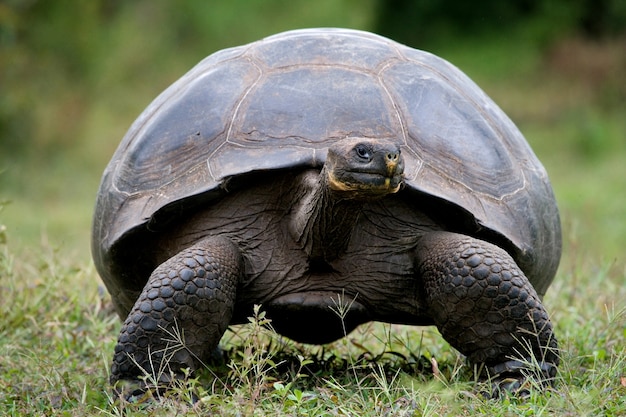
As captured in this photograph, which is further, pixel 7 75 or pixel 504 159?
pixel 7 75

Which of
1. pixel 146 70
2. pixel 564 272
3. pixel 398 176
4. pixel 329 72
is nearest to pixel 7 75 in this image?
pixel 146 70

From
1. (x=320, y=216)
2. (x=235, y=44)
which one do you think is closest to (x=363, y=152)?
(x=320, y=216)

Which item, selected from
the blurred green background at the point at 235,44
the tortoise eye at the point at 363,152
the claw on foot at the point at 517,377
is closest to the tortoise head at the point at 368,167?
the tortoise eye at the point at 363,152

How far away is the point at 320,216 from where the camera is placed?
3404mm

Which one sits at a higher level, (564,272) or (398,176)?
(398,176)

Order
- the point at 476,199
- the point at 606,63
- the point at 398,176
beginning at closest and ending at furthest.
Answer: the point at 398,176, the point at 476,199, the point at 606,63

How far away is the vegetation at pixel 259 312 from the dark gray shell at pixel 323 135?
52 cm

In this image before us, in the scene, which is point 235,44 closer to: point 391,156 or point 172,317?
point 172,317

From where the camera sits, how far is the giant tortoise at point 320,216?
132 inches

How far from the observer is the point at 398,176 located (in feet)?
10.1

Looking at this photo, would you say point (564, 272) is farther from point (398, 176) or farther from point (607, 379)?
point (398, 176)

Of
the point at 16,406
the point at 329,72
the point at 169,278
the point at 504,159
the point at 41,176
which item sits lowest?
the point at 41,176

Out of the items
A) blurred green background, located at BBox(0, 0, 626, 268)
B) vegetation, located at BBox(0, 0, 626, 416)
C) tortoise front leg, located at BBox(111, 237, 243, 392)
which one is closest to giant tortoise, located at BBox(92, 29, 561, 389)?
tortoise front leg, located at BBox(111, 237, 243, 392)

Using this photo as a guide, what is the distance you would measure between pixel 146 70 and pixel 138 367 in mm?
13357
